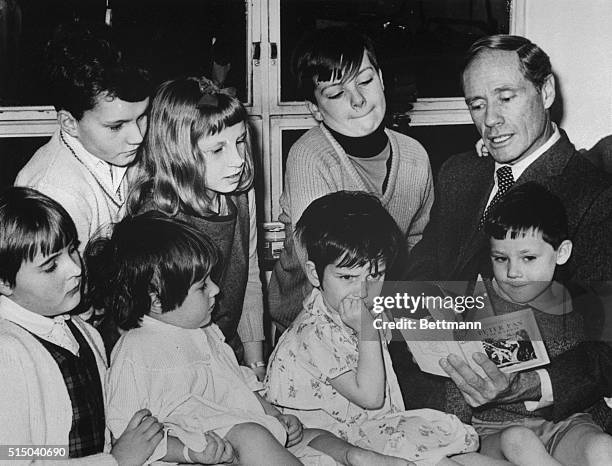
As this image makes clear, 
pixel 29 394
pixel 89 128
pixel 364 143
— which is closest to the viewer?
pixel 29 394

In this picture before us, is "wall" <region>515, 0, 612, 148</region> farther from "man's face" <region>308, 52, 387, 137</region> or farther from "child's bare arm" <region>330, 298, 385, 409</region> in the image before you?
"child's bare arm" <region>330, 298, 385, 409</region>

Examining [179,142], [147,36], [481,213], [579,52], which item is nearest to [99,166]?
[179,142]

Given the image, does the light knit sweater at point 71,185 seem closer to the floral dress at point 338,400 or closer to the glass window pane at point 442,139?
the floral dress at point 338,400

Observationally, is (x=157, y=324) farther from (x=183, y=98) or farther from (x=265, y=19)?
(x=265, y=19)

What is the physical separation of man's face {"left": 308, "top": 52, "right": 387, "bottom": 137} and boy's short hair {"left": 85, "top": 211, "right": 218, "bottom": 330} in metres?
0.35

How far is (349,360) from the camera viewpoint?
1456 mm

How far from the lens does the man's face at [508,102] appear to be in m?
1.51

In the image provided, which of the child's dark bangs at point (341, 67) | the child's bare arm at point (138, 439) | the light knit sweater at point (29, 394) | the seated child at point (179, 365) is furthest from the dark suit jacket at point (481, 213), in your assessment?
the light knit sweater at point (29, 394)

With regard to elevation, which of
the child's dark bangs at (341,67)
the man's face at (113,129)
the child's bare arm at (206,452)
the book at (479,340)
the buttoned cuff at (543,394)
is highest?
the child's dark bangs at (341,67)

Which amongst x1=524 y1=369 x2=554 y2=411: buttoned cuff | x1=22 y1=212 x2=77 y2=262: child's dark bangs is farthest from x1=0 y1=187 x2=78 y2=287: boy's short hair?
x1=524 y1=369 x2=554 y2=411: buttoned cuff

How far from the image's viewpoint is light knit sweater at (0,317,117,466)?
4.35 feet

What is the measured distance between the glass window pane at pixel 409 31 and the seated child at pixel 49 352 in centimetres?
53

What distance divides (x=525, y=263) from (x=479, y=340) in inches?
6.8

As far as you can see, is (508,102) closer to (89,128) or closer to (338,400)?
(338,400)
